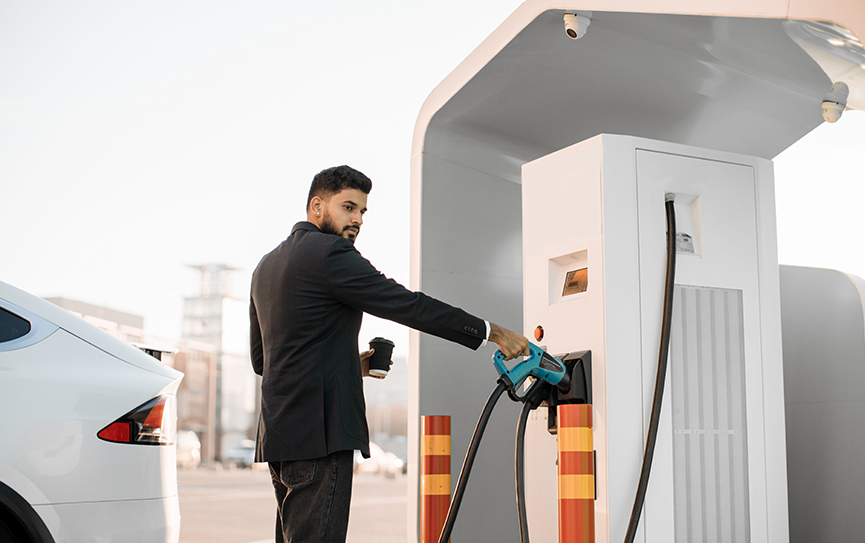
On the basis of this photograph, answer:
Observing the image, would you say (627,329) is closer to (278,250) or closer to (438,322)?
(438,322)

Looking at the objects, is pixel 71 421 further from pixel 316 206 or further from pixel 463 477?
pixel 463 477

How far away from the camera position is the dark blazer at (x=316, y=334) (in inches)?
105

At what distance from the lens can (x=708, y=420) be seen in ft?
12.1

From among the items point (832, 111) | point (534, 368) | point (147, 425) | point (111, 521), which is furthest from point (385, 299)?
point (832, 111)

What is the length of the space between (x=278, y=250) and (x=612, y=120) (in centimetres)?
288

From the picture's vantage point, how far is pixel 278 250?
9.36ft

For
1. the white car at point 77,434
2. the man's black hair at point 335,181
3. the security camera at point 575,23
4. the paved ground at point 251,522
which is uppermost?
the security camera at point 575,23

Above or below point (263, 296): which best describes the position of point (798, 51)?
above

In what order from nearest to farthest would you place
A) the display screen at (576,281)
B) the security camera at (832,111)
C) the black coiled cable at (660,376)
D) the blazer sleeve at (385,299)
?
1. the blazer sleeve at (385,299)
2. the black coiled cable at (660,376)
3. the display screen at (576,281)
4. the security camera at (832,111)

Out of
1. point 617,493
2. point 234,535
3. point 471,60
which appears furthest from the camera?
point 234,535

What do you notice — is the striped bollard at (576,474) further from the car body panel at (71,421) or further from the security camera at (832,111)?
the security camera at (832,111)

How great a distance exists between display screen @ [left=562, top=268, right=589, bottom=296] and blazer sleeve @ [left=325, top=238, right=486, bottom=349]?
0.95 meters

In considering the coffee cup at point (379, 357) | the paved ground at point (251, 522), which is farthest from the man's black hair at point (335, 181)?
the paved ground at point (251, 522)

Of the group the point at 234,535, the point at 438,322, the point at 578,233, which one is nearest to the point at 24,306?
Answer: the point at 438,322
